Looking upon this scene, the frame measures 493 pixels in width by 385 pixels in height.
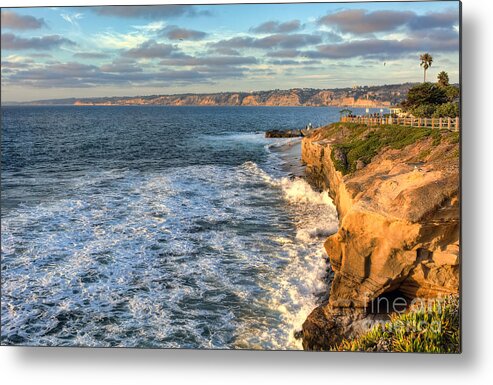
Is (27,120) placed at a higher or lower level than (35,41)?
lower

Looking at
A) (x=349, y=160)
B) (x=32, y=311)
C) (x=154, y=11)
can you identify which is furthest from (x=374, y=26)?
(x=32, y=311)

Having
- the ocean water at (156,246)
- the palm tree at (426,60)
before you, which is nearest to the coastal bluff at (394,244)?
the ocean water at (156,246)

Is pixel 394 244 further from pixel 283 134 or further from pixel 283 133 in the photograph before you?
pixel 283 133

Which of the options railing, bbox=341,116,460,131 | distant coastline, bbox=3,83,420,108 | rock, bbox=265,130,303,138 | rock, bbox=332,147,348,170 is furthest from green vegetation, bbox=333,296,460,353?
rock, bbox=265,130,303,138

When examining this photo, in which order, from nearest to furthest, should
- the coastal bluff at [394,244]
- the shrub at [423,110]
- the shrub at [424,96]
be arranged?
the coastal bluff at [394,244] → the shrub at [424,96] → the shrub at [423,110]

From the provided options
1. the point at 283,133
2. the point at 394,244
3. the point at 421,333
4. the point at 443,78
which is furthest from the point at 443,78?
the point at 283,133

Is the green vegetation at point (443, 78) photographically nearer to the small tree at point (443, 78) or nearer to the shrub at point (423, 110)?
the small tree at point (443, 78)

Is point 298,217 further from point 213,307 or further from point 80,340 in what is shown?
point 80,340
